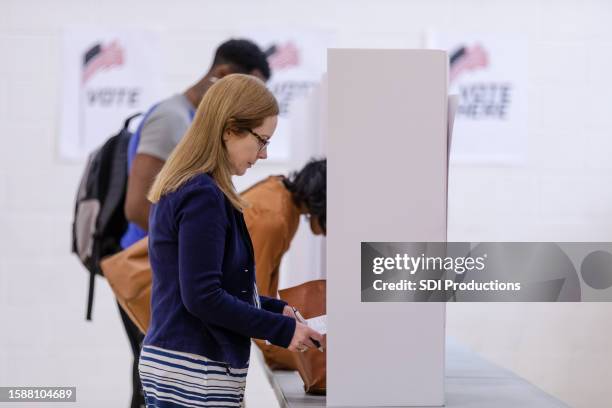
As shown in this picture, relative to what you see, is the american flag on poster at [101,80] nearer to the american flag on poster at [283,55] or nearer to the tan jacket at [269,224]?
the american flag on poster at [283,55]

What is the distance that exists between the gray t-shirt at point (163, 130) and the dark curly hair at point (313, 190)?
0.47 meters

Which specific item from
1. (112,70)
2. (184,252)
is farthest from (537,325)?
(184,252)

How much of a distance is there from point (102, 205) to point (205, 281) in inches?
55.9

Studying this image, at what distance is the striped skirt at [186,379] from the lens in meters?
1.43

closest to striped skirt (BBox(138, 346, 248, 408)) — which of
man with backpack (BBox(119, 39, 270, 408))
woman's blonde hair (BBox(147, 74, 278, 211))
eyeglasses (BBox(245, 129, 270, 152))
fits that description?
woman's blonde hair (BBox(147, 74, 278, 211))

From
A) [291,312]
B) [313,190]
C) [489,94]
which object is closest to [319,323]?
[291,312]

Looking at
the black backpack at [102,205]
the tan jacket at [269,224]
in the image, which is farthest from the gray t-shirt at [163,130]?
the tan jacket at [269,224]

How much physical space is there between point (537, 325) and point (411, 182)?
2693 mm

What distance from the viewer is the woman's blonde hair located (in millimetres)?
1423

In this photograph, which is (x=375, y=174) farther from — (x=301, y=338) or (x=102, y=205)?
(x=102, y=205)

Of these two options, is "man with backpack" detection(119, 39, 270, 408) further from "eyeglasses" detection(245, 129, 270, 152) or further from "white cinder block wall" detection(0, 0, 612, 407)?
"white cinder block wall" detection(0, 0, 612, 407)

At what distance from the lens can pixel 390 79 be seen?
1.51 m

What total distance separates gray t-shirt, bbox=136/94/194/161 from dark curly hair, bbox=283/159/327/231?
0.47m

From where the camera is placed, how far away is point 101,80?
150 inches
